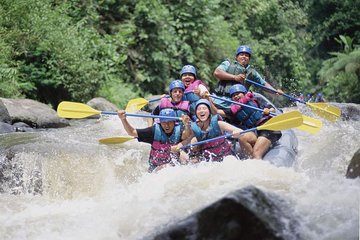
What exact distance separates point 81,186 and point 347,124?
4804mm

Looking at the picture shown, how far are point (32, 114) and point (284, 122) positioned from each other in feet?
15.7

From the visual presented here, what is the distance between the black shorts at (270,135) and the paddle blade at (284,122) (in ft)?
1.12

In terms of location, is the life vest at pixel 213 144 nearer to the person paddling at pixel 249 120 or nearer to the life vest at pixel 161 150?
the life vest at pixel 161 150

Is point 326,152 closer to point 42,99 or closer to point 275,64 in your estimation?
point 42,99

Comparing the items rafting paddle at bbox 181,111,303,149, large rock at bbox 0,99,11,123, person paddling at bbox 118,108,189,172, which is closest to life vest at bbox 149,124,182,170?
person paddling at bbox 118,108,189,172

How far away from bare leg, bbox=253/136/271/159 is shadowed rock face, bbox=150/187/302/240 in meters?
2.98

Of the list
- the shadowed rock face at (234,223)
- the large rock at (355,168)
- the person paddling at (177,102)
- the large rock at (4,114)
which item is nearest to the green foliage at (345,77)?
the large rock at (4,114)

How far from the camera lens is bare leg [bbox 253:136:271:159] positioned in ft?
21.8

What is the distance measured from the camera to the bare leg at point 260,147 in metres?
6.65

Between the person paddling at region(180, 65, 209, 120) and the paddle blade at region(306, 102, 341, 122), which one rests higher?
the person paddling at region(180, 65, 209, 120)

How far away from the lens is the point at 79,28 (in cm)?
1336

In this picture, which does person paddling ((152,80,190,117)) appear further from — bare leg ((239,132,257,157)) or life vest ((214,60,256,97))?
life vest ((214,60,256,97))

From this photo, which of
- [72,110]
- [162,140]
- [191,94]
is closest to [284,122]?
[162,140]

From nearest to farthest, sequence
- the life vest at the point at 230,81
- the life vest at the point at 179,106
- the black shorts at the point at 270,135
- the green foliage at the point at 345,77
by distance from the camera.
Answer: the black shorts at the point at 270,135, the life vest at the point at 179,106, the life vest at the point at 230,81, the green foliage at the point at 345,77
